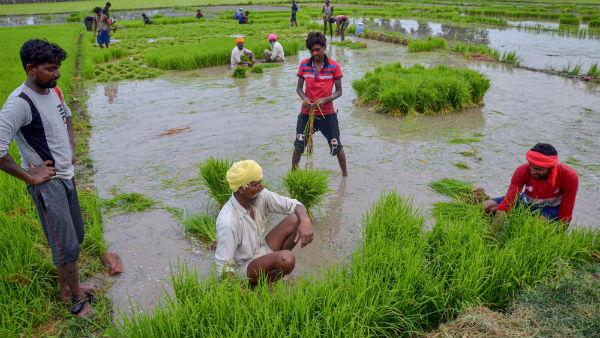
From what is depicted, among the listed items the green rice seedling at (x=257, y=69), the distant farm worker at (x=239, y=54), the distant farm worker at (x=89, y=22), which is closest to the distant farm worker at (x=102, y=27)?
the distant farm worker at (x=239, y=54)

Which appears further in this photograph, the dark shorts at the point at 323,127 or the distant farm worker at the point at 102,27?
the distant farm worker at the point at 102,27

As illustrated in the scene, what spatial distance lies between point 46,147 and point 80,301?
40.0 inches

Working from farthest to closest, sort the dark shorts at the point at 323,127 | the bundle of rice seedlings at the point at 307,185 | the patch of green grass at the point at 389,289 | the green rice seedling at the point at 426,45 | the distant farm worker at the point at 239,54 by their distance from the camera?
the green rice seedling at the point at 426,45 → the distant farm worker at the point at 239,54 → the dark shorts at the point at 323,127 → the bundle of rice seedlings at the point at 307,185 → the patch of green grass at the point at 389,289

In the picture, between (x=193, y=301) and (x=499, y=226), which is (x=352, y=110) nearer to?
(x=499, y=226)

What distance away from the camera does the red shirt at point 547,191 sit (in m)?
3.09

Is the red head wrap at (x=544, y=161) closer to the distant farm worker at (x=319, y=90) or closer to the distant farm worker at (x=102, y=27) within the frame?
the distant farm worker at (x=319, y=90)

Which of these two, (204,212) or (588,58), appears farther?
(588,58)

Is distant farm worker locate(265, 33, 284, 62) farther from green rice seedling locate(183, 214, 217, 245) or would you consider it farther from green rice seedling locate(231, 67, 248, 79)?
green rice seedling locate(183, 214, 217, 245)

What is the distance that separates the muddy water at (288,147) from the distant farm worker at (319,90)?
26.8 inches

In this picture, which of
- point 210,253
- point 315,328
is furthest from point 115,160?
point 315,328

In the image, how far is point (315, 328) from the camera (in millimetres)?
2270

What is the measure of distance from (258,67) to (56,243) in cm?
906

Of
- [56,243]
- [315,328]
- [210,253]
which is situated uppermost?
[56,243]

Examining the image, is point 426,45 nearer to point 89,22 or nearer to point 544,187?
point 544,187
